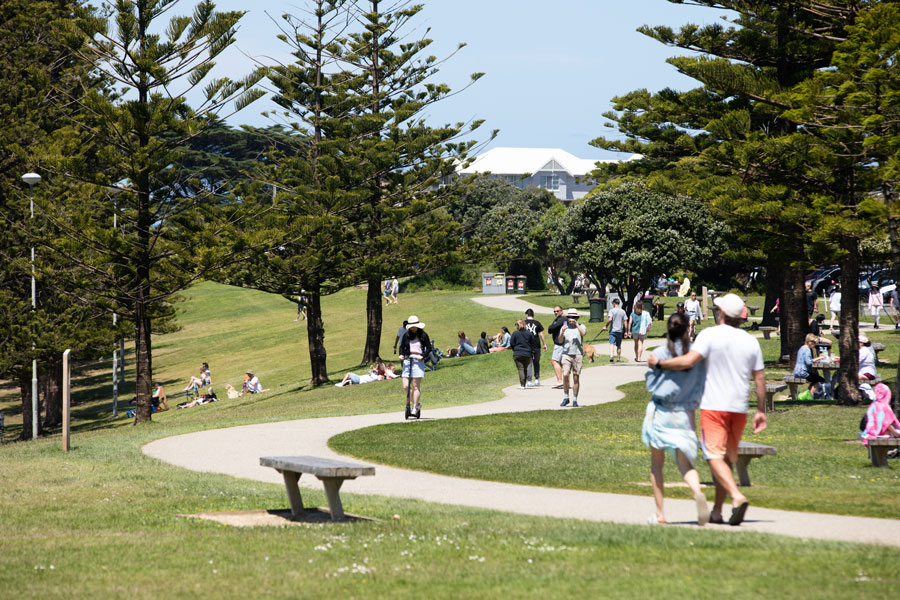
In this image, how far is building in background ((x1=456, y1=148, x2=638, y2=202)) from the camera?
405 feet

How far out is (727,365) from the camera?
723 centimetres

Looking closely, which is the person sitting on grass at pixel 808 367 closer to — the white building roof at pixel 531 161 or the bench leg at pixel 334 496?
the bench leg at pixel 334 496

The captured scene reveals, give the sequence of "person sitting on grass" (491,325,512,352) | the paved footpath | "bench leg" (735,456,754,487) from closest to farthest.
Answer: the paved footpath → "bench leg" (735,456,754,487) → "person sitting on grass" (491,325,512,352)

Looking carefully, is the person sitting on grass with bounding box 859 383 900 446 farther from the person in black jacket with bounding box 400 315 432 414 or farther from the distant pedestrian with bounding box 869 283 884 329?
the distant pedestrian with bounding box 869 283 884 329

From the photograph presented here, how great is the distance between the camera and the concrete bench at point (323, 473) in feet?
25.2

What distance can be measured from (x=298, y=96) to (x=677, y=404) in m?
28.5

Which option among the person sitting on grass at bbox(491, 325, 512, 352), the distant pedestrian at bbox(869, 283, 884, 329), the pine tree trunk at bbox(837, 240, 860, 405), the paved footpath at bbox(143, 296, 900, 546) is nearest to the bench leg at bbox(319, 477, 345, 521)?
the paved footpath at bbox(143, 296, 900, 546)

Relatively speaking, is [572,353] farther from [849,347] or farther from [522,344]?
[849,347]

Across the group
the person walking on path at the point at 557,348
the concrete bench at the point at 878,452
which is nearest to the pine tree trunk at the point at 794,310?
the person walking on path at the point at 557,348

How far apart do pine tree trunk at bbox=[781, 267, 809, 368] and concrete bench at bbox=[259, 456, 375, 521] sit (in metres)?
16.7

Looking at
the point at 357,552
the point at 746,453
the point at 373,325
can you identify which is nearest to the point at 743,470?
the point at 746,453

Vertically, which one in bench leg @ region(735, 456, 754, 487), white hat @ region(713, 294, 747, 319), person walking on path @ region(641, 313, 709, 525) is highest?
white hat @ region(713, 294, 747, 319)

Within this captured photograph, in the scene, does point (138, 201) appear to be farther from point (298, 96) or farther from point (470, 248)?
point (470, 248)

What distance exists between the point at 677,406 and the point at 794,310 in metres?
17.2
